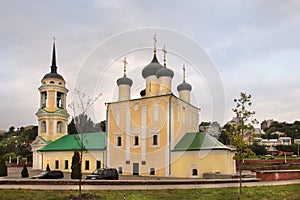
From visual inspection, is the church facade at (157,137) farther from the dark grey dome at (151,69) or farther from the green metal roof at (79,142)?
the green metal roof at (79,142)

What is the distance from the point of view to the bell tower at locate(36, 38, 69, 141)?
163 feet

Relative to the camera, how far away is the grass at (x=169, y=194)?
17.5 meters

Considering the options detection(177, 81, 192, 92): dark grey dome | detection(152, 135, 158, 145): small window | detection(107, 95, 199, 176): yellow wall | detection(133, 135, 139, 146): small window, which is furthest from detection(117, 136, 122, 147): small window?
detection(177, 81, 192, 92): dark grey dome

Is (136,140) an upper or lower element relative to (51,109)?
lower

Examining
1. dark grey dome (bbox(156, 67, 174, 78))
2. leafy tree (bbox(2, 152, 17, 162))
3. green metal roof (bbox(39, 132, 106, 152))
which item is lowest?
leafy tree (bbox(2, 152, 17, 162))

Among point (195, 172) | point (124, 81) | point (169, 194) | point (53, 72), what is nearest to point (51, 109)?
point (53, 72)

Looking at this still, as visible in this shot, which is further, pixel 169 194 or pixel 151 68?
pixel 151 68

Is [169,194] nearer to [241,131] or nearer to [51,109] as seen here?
[241,131]

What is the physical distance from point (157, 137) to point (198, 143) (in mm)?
4484

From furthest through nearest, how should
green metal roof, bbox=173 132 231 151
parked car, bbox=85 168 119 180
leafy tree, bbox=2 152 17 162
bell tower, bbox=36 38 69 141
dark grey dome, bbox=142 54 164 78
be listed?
leafy tree, bbox=2 152 17 162, bell tower, bbox=36 38 69 141, dark grey dome, bbox=142 54 164 78, green metal roof, bbox=173 132 231 151, parked car, bbox=85 168 119 180

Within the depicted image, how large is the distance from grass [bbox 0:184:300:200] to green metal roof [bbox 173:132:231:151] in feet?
32.7

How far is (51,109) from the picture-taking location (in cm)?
5025

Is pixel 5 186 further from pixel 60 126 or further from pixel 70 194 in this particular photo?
pixel 60 126

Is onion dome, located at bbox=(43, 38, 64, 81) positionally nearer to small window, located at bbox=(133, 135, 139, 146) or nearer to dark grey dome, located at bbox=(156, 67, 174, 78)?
dark grey dome, located at bbox=(156, 67, 174, 78)
